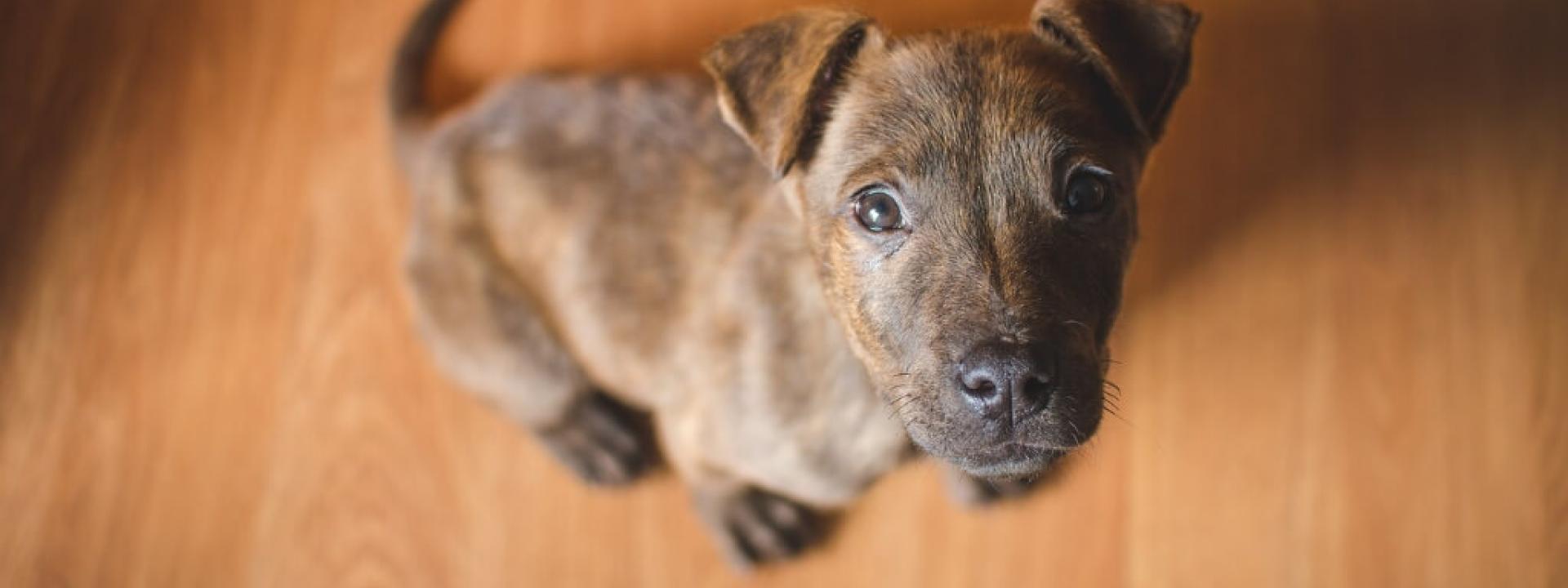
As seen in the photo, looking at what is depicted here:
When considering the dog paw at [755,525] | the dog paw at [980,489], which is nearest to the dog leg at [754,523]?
the dog paw at [755,525]

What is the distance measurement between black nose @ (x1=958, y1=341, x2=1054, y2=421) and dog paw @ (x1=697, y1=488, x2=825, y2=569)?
4.72ft

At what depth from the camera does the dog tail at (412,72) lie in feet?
12.0

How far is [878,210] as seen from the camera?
8.08 ft

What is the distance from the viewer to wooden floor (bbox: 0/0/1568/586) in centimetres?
371

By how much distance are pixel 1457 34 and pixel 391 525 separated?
13.0 feet

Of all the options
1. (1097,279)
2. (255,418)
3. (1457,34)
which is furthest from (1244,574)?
(255,418)

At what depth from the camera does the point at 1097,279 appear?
2434 mm

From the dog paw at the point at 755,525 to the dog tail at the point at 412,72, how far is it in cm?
149

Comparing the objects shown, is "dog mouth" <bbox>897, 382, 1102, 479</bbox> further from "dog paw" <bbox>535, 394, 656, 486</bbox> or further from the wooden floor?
"dog paw" <bbox>535, 394, 656, 486</bbox>

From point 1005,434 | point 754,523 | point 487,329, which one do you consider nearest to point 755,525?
point 754,523

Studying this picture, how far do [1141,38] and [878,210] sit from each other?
0.69 metres

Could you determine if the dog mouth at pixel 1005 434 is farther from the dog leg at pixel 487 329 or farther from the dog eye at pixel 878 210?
the dog leg at pixel 487 329

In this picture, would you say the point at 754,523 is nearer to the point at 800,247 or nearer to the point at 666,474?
the point at 666,474

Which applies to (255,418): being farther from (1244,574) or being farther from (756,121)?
(1244,574)
